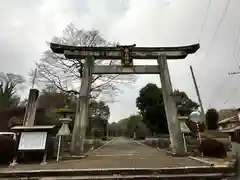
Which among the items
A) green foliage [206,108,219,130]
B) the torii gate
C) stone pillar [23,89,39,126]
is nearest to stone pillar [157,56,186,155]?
the torii gate

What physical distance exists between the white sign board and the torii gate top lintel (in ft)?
18.2

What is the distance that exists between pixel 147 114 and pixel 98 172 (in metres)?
26.2

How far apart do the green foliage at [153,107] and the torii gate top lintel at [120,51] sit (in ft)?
56.6

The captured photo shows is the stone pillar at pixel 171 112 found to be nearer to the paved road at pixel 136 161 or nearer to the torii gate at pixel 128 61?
the torii gate at pixel 128 61

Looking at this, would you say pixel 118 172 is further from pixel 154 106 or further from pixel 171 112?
pixel 154 106

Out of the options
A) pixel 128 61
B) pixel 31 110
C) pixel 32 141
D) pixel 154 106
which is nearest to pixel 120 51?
pixel 128 61

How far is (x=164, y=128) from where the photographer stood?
33.2 metres

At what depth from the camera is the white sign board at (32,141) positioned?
432 inches

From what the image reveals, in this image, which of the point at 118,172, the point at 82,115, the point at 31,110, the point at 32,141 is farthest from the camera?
the point at 82,115

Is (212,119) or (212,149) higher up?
(212,119)

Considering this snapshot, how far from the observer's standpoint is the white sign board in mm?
10980

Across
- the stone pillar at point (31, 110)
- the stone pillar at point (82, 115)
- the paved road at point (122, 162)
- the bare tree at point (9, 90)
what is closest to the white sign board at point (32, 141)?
the paved road at point (122, 162)

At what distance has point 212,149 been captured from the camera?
43.6 ft

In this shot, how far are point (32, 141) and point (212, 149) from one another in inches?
362
